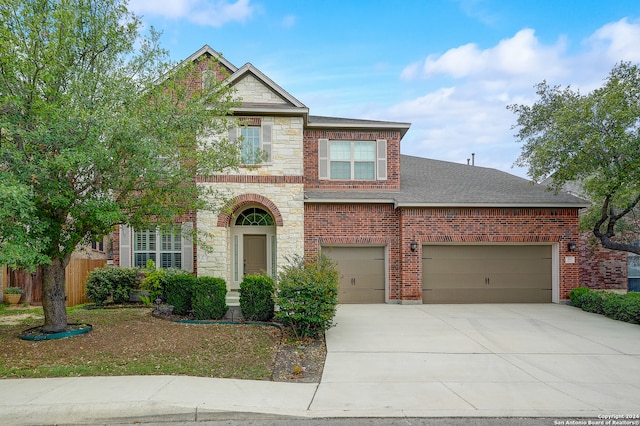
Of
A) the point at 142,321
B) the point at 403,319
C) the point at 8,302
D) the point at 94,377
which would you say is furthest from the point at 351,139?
the point at 8,302

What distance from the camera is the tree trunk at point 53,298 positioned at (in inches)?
380

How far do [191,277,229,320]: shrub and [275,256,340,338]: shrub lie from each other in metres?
2.45

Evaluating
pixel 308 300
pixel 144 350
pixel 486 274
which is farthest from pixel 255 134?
pixel 486 274

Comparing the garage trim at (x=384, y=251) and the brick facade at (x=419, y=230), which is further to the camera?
the garage trim at (x=384, y=251)

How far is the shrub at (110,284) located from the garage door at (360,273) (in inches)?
256

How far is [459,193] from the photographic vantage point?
625 inches

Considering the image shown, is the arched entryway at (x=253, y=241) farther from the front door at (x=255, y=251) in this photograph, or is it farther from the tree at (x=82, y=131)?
the tree at (x=82, y=131)

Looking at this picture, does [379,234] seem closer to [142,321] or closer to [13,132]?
[142,321]

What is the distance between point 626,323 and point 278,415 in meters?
10.8

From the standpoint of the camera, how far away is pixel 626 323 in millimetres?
11883

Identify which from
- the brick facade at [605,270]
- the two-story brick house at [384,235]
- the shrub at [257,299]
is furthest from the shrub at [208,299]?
the brick facade at [605,270]

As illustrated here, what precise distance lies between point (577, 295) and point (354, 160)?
869 centimetres

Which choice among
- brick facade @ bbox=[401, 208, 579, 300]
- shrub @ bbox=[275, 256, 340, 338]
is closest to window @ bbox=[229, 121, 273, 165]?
brick facade @ bbox=[401, 208, 579, 300]

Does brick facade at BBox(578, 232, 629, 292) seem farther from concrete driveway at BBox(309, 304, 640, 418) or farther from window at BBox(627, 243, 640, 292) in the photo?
concrete driveway at BBox(309, 304, 640, 418)
